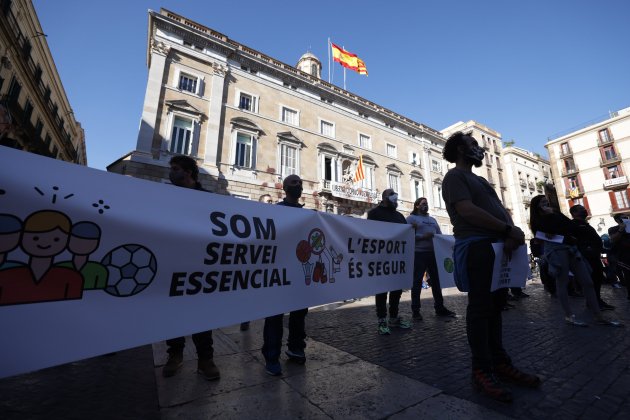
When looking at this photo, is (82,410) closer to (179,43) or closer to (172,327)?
(172,327)

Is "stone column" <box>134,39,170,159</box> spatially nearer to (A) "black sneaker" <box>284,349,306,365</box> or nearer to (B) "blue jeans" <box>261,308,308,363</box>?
(B) "blue jeans" <box>261,308,308,363</box>

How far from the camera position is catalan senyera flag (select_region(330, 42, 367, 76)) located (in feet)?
72.2

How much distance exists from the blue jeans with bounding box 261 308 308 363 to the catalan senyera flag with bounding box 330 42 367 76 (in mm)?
23531

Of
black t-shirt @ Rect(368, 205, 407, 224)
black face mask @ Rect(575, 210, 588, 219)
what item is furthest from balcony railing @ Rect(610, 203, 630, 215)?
black t-shirt @ Rect(368, 205, 407, 224)

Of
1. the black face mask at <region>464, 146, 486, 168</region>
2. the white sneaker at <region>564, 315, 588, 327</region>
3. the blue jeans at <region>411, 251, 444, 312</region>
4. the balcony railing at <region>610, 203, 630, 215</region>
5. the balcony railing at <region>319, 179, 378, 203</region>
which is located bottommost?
the white sneaker at <region>564, 315, 588, 327</region>

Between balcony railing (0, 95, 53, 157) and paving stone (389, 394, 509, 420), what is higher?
balcony railing (0, 95, 53, 157)

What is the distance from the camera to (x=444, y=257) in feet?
15.0

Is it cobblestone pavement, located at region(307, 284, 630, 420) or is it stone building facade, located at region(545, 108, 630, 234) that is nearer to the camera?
cobblestone pavement, located at region(307, 284, 630, 420)

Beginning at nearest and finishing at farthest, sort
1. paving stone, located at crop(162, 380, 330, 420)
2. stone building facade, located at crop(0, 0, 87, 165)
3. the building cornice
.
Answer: paving stone, located at crop(162, 380, 330, 420) < stone building facade, located at crop(0, 0, 87, 165) < the building cornice

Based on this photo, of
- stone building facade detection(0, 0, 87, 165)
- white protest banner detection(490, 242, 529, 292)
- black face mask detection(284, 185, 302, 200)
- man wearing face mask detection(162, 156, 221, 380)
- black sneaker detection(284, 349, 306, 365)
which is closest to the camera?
white protest banner detection(490, 242, 529, 292)

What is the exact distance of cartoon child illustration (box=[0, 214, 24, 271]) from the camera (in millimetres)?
1258

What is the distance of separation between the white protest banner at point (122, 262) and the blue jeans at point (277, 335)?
0.28 m

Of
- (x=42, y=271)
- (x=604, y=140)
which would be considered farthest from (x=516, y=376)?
(x=604, y=140)

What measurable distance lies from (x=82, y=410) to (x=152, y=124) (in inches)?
557
